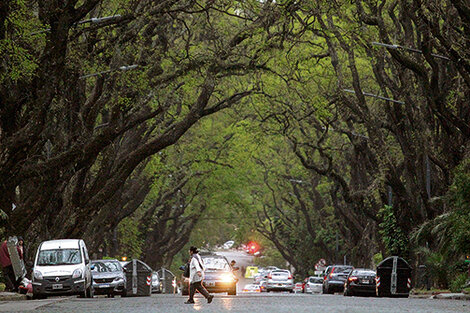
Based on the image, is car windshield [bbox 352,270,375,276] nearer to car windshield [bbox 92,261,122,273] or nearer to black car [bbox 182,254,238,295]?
black car [bbox 182,254,238,295]

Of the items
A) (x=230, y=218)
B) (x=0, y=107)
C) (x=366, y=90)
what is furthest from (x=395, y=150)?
(x=230, y=218)

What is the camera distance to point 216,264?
36.4 m

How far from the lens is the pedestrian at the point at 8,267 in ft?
91.8

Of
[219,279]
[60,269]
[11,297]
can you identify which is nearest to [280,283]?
[219,279]

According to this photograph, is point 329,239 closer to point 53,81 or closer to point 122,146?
point 122,146

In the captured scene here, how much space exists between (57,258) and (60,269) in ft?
1.95

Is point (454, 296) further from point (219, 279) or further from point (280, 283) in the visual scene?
point (280, 283)

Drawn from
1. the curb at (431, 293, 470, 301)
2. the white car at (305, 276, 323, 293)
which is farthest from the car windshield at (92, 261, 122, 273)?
the white car at (305, 276, 323, 293)

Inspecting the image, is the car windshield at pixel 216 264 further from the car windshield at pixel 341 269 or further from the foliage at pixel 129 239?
the foliage at pixel 129 239

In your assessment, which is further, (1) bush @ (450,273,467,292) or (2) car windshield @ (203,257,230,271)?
(2) car windshield @ (203,257,230,271)

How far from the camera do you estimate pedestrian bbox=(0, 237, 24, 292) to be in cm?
2798

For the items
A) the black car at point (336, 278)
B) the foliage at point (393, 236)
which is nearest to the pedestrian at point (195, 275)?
the foliage at point (393, 236)

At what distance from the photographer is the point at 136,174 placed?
45219 mm

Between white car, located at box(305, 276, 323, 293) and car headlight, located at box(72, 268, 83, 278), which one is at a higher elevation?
car headlight, located at box(72, 268, 83, 278)
